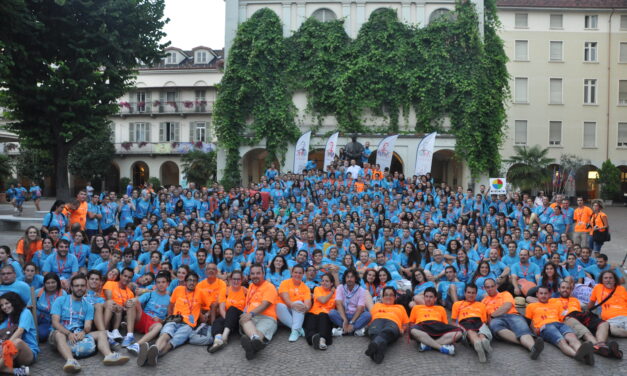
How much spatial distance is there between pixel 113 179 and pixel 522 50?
3797 cm

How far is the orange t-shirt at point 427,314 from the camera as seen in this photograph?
8094 mm

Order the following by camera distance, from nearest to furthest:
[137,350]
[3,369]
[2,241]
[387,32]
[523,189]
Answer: [3,369]
[137,350]
[2,241]
[387,32]
[523,189]

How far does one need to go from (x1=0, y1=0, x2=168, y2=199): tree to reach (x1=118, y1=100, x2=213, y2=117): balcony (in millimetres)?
23155

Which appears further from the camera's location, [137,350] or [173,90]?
[173,90]

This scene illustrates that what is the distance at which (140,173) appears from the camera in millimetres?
47594

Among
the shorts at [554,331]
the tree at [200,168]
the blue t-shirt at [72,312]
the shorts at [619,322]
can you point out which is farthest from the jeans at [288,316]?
the tree at [200,168]

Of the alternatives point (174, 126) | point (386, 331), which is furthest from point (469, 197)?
point (174, 126)

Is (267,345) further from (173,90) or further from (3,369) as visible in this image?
(173,90)

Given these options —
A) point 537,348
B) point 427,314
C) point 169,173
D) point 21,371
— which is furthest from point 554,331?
point 169,173

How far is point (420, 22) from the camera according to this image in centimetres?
2778

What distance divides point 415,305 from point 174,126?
4068cm

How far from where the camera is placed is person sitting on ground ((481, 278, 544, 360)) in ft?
24.8

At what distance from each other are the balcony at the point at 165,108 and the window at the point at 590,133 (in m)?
31.0

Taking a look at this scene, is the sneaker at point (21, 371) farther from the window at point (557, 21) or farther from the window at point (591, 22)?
the window at point (591, 22)
